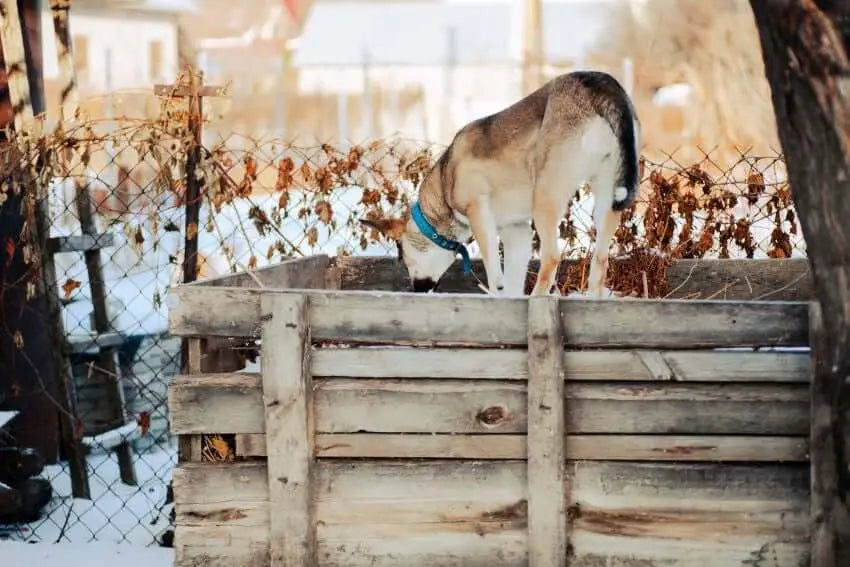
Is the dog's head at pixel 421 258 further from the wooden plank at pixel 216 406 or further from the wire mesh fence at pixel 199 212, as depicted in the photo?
the wooden plank at pixel 216 406

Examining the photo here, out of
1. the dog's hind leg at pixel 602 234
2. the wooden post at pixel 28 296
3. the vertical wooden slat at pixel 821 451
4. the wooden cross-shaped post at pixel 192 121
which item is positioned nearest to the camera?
the vertical wooden slat at pixel 821 451

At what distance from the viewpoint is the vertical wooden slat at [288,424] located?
12.0 ft

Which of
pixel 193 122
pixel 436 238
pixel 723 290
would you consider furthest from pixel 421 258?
pixel 723 290

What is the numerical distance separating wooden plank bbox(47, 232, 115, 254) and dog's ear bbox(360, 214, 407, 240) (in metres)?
1.36

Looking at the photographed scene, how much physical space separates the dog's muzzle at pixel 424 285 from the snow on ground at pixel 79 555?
5.41 feet

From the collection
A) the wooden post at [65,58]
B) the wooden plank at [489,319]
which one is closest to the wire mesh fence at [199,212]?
the wooden post at [65,58]

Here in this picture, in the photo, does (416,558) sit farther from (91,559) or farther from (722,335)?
(91,559)

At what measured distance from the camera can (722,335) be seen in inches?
142

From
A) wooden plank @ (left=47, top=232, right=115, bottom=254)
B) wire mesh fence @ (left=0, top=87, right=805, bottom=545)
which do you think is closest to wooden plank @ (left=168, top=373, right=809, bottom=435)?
wire mesh fence @ (left=0, top=87, right=805, bottom=545)

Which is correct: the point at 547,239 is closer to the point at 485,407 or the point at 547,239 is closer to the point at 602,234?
the point at 602,234

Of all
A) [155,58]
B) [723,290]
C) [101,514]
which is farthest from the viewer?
[155,58]

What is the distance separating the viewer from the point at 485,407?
365 centimetres

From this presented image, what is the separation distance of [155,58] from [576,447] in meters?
26.0

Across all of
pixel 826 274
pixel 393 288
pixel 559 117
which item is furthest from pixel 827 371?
pixel 393 288
